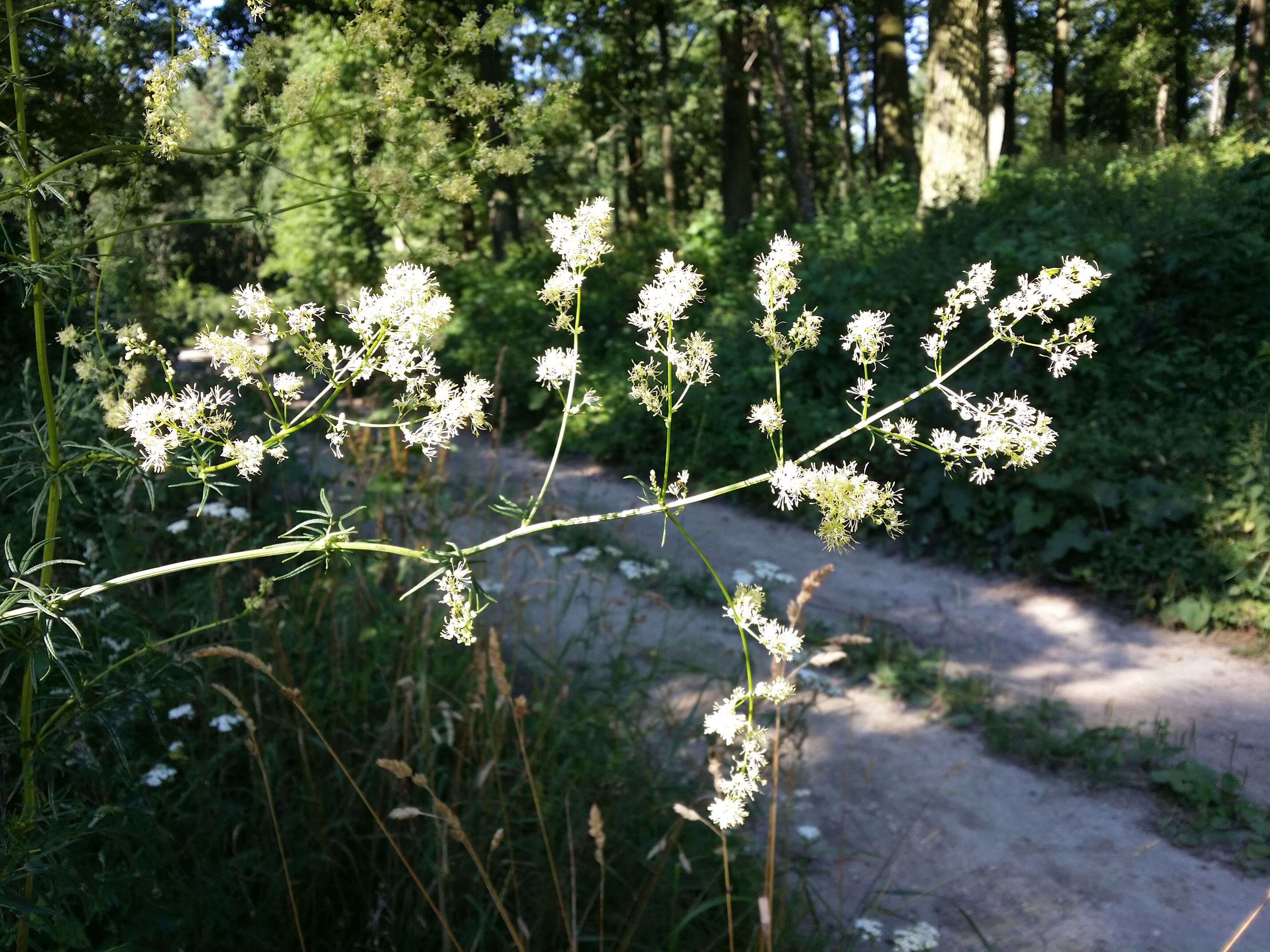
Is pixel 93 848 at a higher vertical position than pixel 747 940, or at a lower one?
higher

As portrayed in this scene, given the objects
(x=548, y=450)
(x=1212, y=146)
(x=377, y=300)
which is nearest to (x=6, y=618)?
(x=377, y=300)

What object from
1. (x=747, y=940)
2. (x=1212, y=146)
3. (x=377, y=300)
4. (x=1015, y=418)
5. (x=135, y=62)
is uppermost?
(x=1212, y=146)

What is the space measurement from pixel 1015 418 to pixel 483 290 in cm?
1349

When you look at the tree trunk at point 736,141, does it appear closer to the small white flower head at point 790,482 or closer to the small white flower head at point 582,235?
the small white flower head at point 582,235

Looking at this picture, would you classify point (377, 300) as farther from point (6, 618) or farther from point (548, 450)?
point (548, 450)

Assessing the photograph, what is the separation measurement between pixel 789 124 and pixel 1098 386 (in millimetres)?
7184

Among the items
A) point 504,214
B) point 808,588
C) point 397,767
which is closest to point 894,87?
point 504,214

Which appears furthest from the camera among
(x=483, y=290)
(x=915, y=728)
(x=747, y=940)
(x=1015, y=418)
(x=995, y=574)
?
(x=483, y=290)

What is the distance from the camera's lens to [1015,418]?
116 centimetres

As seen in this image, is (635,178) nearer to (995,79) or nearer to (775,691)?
Answer: (995,79)

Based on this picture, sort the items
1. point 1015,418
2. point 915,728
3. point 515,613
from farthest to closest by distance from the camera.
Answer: point 915,728 < point 515,613 < point 1015,418

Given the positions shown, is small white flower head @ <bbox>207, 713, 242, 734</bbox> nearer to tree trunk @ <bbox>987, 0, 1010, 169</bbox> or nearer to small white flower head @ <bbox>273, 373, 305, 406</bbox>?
small white flower head @ <bbox>273, 373, 305, 406</bbox>

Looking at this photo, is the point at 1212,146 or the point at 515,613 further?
the point at 1212,146

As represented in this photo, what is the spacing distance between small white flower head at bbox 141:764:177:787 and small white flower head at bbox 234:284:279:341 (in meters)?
1.70
